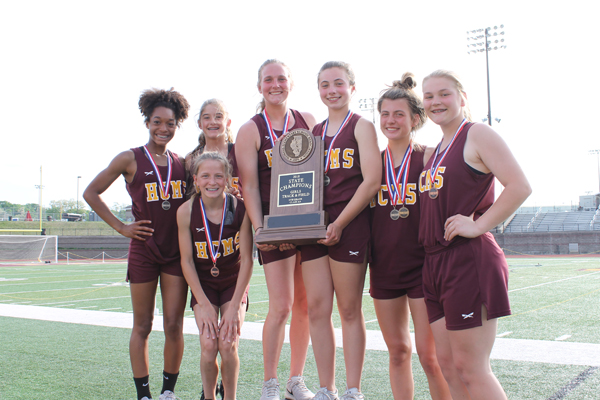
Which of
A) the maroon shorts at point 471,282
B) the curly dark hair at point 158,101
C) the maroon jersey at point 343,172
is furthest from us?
the curly dark hair at point 158,101

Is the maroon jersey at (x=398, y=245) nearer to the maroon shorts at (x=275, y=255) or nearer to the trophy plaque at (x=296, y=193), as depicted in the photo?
the trophy plaque at (x=296, y=193)

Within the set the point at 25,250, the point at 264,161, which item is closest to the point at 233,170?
the point at 264,161

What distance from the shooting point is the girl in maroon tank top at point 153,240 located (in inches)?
134

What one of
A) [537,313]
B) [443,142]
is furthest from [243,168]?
[537,313]

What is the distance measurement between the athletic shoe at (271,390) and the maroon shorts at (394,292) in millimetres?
884

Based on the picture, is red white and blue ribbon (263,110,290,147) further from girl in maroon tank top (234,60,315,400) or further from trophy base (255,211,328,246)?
trophy base (255,211,328,246)

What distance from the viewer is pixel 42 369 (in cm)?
416

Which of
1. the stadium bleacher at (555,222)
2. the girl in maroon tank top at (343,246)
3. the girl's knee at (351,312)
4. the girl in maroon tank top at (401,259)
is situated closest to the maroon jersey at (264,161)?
the girl in maroon tank top at (343,246)

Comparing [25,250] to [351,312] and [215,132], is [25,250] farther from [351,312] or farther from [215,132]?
[351,312]

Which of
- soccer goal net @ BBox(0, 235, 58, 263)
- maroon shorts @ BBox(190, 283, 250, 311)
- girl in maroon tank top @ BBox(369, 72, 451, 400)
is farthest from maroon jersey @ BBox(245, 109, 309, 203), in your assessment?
soccer goal net @ BBox(0, 235, 58, 263)

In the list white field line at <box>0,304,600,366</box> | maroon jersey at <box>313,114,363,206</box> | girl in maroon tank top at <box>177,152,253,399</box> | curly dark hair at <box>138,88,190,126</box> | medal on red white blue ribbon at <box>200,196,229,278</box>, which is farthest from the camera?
white field line at <box>0,304,600,366</box>

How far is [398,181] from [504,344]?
9.21ft

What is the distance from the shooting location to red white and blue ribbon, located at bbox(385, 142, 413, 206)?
2.87 m

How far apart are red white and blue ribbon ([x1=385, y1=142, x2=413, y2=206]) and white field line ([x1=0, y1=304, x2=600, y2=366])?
2205 mm
